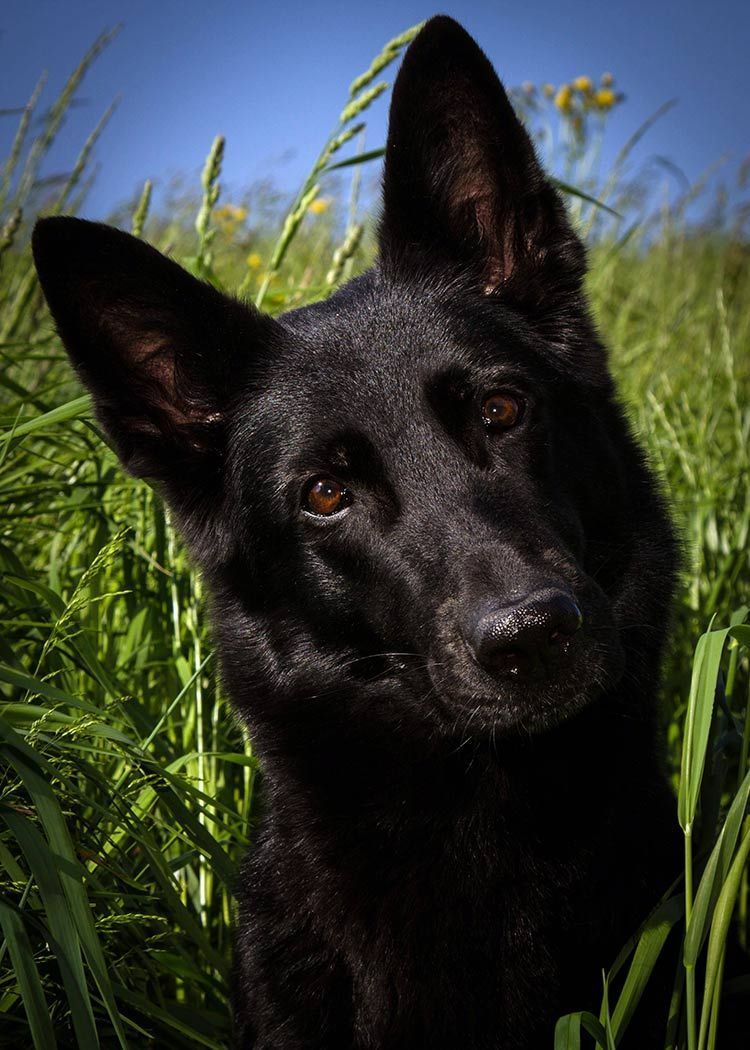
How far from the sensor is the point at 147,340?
7.66 feet

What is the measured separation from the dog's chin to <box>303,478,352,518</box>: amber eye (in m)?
0.43

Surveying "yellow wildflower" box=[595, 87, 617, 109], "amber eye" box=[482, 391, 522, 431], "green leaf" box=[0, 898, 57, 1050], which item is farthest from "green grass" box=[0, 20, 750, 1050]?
"yellow wildflower" box=[595, 87, 617, 109]

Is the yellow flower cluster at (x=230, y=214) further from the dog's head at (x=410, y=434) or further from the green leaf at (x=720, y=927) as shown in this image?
the green leaf at (x=720, y=927)

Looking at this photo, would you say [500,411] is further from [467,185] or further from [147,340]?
[147,340]

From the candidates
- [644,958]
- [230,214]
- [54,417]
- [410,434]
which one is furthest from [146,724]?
[230,214]

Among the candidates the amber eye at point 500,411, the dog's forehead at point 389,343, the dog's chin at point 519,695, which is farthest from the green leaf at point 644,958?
the dog's forehead at point 389,343

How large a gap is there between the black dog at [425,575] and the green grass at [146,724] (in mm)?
157

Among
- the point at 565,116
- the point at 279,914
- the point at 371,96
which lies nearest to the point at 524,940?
the point at 279,914

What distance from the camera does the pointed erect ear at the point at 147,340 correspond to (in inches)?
83.5

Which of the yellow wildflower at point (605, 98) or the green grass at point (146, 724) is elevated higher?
the yellow wildflower at point (605, 98)

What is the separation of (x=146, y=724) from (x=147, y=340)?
0.91 meters

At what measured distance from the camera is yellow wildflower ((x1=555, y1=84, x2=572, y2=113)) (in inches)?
247

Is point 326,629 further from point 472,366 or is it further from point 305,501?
point 472,366

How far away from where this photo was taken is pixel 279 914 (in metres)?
2.08
